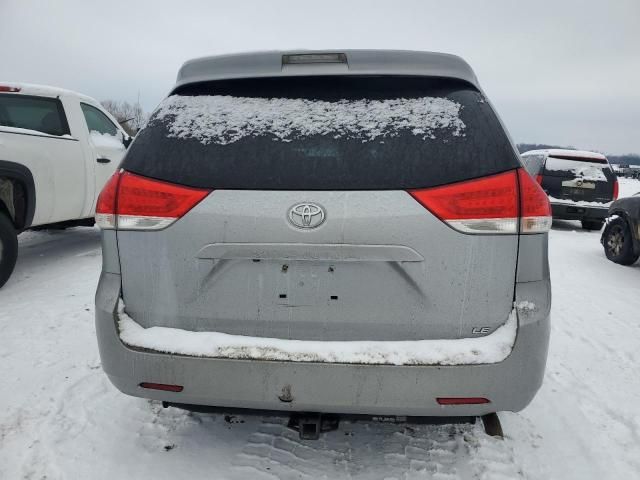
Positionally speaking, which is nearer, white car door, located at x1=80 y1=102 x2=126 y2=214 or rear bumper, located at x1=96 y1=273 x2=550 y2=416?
rear bumper, located at x1=96 y1=273 x2=550 y2=416

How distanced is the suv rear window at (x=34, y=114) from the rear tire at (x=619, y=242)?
8.24 m

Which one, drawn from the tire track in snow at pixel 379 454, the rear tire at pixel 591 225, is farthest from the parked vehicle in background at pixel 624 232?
the tire track in snow at pixel 379 454

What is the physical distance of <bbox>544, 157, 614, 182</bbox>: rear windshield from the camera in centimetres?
1097

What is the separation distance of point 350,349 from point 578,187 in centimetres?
1100

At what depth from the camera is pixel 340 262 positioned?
5.92 feet

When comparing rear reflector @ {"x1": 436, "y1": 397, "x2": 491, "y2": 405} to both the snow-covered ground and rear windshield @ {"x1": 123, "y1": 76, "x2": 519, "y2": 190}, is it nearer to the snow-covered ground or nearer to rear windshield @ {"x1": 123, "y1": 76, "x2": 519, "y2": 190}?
the snow-covered ground

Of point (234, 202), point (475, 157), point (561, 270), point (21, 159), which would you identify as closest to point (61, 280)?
point (21, 159)

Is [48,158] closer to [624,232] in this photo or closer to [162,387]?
[162,387]

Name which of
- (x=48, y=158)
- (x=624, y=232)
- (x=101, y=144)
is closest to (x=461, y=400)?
(x=48, y=158)

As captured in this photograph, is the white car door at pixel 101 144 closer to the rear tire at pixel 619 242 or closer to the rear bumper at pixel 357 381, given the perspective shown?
the rear bumper at pixel 357 381

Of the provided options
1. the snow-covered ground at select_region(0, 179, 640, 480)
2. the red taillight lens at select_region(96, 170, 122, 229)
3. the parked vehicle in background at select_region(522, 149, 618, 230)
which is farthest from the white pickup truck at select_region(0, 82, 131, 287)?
the parked vehicle in background at select_region(522, 149, 618, 230)

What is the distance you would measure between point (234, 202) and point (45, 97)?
5132 millimetres

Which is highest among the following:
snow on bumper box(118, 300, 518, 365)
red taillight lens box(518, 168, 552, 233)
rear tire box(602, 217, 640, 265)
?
red taillight lens box(518, 168, 552, 233)

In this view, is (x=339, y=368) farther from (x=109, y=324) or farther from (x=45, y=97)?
(x=45, y=97)
